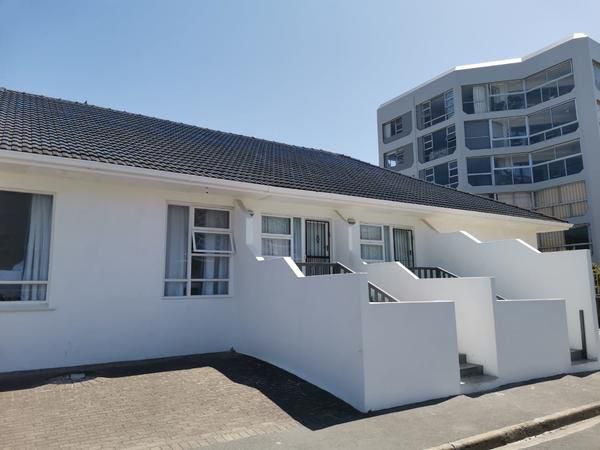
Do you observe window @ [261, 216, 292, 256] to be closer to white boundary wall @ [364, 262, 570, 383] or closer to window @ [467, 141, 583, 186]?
white boundary wall @ [364, 262, 570, 383]

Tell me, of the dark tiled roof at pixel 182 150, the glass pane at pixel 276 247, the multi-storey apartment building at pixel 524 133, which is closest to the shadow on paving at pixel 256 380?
the glass pane at pixel 276 247

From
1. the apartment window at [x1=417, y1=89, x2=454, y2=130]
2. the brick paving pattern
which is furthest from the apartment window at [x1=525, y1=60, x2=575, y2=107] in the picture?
the brick paving pattern

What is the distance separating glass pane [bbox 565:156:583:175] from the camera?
29.1 meters

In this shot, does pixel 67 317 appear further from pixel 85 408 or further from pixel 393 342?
pixel 393 342

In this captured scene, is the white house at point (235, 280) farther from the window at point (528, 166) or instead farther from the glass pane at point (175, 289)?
the window at point (528, 166)

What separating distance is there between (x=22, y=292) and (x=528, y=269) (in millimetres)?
11341

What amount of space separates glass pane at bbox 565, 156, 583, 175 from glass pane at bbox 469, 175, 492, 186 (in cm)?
517

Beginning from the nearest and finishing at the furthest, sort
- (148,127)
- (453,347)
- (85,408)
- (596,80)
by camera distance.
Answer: (85,408) < (453,347) < (148,127) < (596,80)

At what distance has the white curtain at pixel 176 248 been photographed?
939 centimetres

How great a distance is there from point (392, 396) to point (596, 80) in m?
31.3

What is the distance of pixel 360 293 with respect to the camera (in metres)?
6.59

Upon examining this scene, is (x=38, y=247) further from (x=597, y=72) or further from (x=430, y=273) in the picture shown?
(x=597, y=72)

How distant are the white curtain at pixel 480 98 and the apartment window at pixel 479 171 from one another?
4.08 meters

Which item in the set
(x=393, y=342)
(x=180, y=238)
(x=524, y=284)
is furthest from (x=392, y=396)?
(x=524, y=284)
